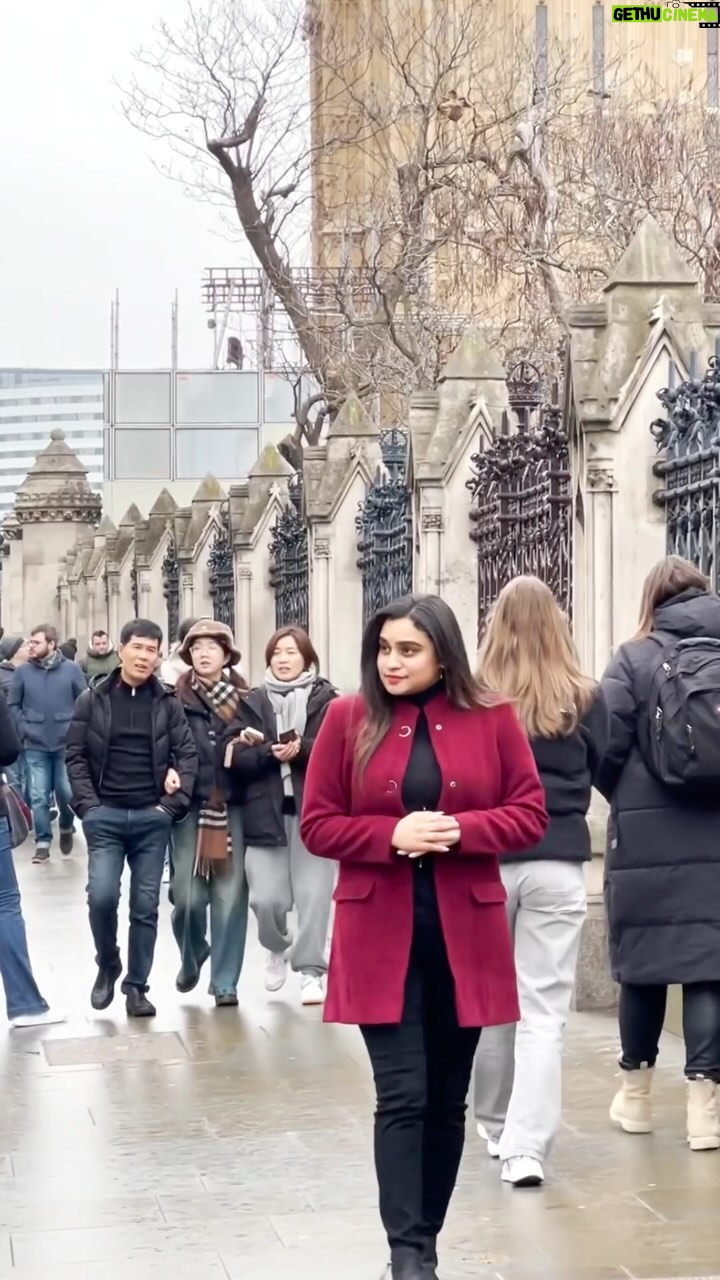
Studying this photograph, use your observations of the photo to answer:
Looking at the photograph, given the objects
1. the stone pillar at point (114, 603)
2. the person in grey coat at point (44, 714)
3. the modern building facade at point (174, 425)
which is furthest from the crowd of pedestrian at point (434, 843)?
the modern building facade at point (174, 425)

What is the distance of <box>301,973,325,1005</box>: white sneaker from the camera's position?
33.5ft

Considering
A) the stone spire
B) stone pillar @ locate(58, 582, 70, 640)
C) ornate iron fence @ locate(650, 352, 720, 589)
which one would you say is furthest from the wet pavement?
the stone spire

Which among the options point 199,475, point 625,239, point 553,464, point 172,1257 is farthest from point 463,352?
point 199,475

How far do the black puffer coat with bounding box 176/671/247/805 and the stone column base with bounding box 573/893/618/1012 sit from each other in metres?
1.76

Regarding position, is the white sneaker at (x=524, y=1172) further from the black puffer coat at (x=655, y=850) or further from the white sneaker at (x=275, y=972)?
the white sneaker at (x=275, y=972)

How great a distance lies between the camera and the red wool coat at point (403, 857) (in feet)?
17.7

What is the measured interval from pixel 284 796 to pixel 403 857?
5007 mm

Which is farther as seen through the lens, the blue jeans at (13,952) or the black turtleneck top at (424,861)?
the blue jeans at (13,952)

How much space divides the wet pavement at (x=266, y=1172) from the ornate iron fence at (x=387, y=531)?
5.55m

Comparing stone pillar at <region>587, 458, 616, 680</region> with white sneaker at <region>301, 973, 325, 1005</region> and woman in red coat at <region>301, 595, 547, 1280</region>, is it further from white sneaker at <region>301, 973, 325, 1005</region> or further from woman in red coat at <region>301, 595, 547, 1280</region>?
woman in red coat at <region>301, 595, 547, 1280</region>

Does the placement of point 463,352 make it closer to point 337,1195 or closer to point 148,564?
point 337,1195

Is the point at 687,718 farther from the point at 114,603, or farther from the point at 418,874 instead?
the point at 114,603
